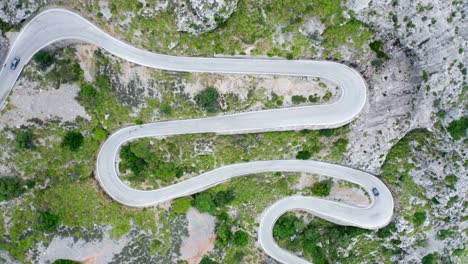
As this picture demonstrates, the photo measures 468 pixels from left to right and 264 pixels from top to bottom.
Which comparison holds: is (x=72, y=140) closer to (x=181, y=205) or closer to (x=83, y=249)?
(x=83, y=249)

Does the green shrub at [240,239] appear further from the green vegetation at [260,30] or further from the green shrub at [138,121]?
the green vegetation at [260,30]

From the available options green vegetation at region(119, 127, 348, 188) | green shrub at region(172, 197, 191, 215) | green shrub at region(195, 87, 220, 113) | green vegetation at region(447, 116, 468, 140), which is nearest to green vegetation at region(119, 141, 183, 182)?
green vegetation at region(119, 127, 348, 188)

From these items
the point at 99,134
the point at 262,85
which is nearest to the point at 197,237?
the point at 99,134

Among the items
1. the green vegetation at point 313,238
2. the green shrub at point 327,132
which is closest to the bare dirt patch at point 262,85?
the green shrub at point 327,132

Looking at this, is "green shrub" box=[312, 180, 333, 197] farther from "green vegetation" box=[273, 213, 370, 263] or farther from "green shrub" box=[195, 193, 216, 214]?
"green shrub" box=[195, 193, 216, 214]

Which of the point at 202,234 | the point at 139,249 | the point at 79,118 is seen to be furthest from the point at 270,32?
the point at 139,249

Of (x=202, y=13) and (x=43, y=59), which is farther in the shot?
(x=43, y=59)

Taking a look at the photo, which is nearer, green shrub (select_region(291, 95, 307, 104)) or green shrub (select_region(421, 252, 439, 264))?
green shrub (select_region(291, 95, 307, 104))
